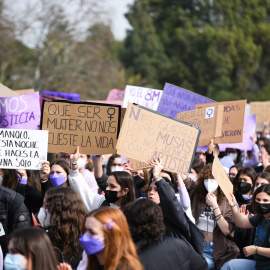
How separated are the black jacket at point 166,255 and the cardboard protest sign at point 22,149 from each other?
2.12 m

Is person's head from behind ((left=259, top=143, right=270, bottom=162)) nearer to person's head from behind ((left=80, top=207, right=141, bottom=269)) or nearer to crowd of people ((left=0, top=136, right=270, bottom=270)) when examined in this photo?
crowd of people ((left=0, top=136, right=270, bottom=270))

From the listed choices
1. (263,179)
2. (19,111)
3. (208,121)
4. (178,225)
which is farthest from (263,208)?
(19,111)

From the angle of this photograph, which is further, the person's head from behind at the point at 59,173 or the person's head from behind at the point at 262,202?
the person's head from behind at the point at 59,173

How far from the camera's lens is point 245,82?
→ 38.8m

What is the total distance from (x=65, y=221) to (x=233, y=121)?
3.51 meters

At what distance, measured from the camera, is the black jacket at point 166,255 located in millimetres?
3424

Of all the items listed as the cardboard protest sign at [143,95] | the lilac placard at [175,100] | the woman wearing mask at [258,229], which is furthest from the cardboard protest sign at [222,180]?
the cardboard protest sign at [143,95]

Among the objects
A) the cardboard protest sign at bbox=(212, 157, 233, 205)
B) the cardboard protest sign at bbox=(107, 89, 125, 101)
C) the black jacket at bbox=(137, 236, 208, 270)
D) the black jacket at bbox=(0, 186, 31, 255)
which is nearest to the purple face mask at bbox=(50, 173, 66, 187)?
the black jacket at bbox=(0, 186, 31, 255)

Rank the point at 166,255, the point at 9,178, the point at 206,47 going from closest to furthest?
the point at 166,255 → the point at 9,178 → the point at 206,47

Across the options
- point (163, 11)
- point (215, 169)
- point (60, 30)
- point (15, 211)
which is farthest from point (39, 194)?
point (163, 11)

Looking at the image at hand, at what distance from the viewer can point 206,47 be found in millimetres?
37469

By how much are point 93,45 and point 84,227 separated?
26322mm

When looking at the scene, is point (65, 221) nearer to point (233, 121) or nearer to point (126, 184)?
point (126, 184)

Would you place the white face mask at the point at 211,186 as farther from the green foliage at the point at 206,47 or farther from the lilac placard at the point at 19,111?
the green foliage at the point at 206,47
